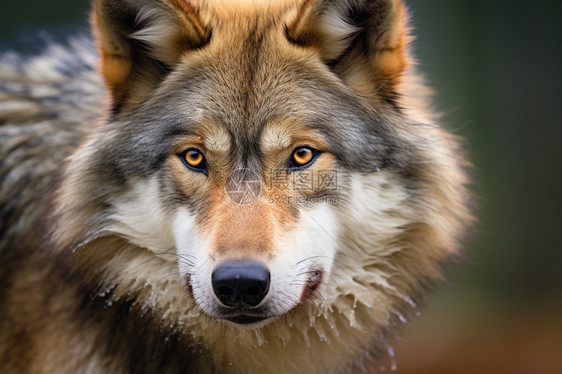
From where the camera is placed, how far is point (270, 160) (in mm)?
2586

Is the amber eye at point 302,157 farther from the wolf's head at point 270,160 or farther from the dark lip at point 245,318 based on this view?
the dark lip at point 245,318

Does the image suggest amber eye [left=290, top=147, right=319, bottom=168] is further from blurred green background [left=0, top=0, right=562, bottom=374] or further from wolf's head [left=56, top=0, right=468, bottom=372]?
blurred green background [left=0, top=0, right=562, bottom=374]

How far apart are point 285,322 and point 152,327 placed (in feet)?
2.12

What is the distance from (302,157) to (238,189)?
33cm

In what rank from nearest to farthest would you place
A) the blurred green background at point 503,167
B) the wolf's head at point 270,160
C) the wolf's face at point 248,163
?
the wolf's face at point 248,163
the wolf's head at point 270,160
the blurred green background at point 503,167

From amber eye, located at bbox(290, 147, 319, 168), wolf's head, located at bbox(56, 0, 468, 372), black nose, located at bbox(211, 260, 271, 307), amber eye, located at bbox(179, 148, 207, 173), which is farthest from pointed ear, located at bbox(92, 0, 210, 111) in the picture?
black nose, located at bbox(211, 260, 271, 307)

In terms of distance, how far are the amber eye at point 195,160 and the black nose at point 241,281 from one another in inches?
23.1

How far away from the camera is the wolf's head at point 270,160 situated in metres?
2.59

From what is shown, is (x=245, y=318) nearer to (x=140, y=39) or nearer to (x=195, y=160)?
(x=195, y=160)

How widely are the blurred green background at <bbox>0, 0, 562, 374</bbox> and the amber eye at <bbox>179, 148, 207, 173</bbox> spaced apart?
16.7 feet

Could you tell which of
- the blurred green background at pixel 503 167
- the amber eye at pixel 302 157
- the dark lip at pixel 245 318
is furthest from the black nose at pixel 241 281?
the blurred green background at pixel 503 167

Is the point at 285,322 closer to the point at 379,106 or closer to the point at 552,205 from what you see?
the point at 379,106

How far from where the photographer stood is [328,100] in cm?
276

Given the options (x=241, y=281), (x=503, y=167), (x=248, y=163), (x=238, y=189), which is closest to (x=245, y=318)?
(x=241, y=281)
